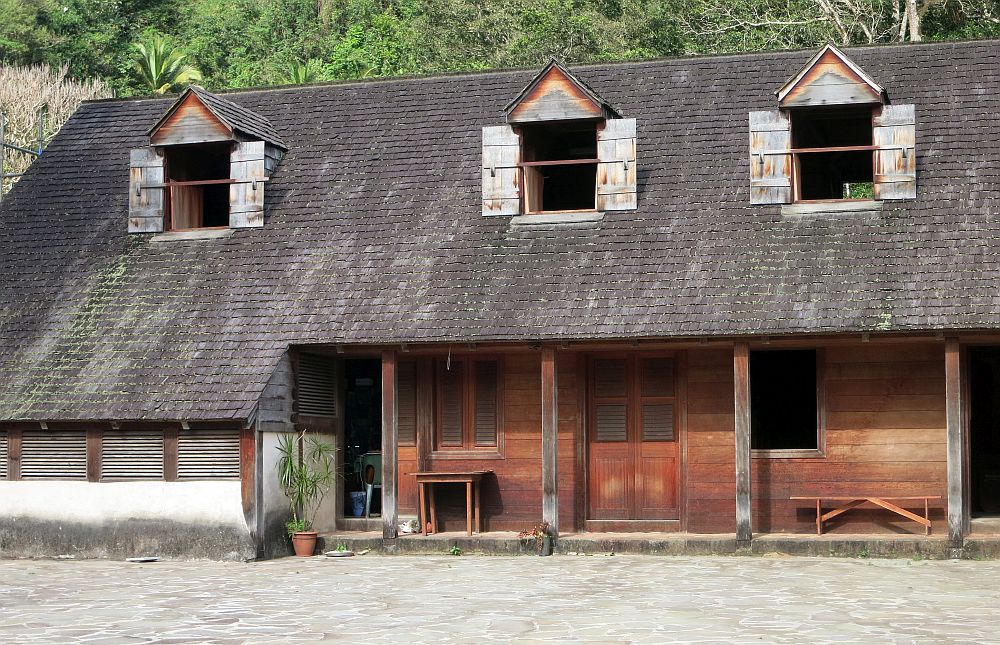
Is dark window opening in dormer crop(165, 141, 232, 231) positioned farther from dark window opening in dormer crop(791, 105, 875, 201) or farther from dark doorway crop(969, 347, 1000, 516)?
dark doorway crop(969, 347, 1000, 516)

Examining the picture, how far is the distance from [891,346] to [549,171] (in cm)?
543

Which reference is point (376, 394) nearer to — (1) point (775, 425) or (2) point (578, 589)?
(1) point (775, 425)

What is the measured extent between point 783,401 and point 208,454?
7.17 m

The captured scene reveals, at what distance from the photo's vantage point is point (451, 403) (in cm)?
1808

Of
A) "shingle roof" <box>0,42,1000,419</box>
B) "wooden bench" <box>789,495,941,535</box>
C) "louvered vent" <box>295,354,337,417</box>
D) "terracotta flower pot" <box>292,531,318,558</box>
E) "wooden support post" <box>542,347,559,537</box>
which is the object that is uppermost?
"shingle roof" <box>0,42,1000,419</box>

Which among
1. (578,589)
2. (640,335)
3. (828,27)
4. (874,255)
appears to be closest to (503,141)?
(640,335)

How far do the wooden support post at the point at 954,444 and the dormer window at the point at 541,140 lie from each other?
14.6ft

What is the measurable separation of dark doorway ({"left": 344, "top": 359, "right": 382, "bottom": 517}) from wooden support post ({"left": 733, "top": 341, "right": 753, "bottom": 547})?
17.8 feet

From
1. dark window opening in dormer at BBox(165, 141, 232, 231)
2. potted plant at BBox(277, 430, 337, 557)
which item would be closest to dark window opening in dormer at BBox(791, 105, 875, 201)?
potted plant at BBox(277, 430, 337, 557)

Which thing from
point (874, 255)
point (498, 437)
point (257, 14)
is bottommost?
point (498, 437)

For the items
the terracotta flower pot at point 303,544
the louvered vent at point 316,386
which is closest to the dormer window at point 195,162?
the louvered vent at point 316,386

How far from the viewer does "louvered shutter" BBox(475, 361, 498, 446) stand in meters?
17.9

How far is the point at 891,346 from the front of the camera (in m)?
16.8

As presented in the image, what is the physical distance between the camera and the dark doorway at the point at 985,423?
18000mm
